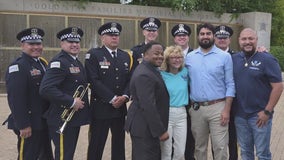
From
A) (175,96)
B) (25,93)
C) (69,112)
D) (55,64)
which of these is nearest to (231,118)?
(175,96)

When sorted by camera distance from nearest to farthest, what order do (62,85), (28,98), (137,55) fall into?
(62,85), (28,98), (137,55)

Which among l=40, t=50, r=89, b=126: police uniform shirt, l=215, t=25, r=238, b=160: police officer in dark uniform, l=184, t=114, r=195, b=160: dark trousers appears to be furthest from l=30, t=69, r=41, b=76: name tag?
l=215, t=25, r=238, b=160: police officer in dark uniform

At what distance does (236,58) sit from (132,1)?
42.8 feet

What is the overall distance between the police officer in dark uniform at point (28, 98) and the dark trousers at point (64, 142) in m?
0.30

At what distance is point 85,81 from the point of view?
5203 millimetres

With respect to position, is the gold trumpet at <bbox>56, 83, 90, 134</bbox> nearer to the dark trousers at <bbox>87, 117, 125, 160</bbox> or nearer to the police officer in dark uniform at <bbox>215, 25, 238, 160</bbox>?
the dark trousers at <bbox>87, 117, 125, 160</bbox>

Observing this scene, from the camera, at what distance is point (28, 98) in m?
5.09

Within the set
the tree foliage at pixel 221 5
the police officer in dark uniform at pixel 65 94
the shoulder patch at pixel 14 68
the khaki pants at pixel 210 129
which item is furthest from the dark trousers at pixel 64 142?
the tree foliage at pixel 221 5

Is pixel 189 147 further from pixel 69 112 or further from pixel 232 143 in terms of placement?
pixel 69 112

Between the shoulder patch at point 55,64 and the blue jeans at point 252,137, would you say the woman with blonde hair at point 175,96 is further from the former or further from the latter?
the shoulder patch at point 55,64

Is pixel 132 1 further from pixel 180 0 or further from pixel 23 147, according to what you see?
pixel 23 147

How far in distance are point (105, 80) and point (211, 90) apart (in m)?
1.49

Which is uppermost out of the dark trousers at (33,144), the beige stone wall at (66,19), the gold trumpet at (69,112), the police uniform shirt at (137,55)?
the beige stone wall at (66,19)

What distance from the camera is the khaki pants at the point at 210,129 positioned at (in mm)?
5195
